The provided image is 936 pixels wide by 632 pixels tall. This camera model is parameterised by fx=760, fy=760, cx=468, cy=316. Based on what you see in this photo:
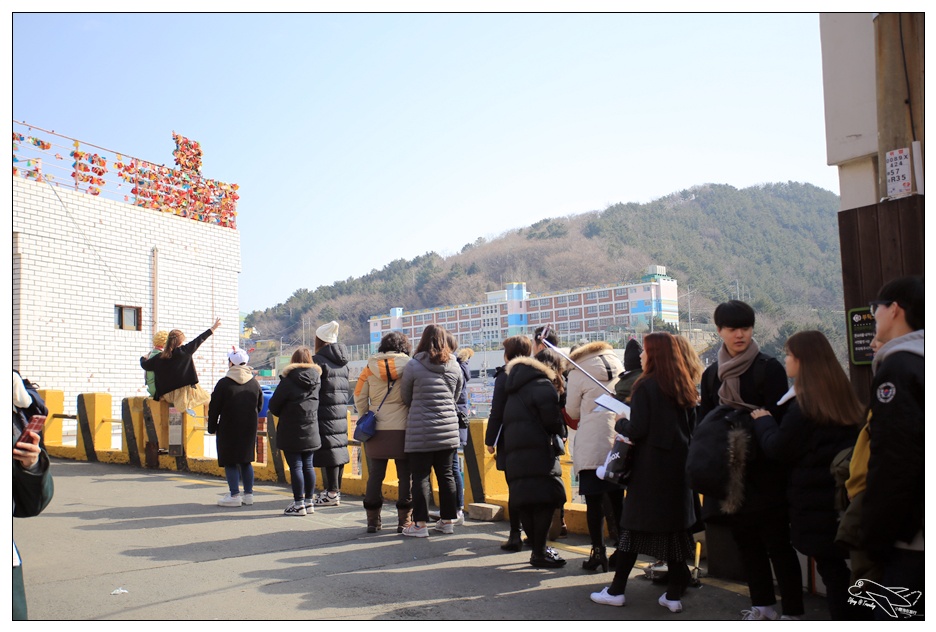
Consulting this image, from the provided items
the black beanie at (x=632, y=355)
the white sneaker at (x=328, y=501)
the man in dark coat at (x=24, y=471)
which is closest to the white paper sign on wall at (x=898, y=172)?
the black beanie at (x=632, y=355)

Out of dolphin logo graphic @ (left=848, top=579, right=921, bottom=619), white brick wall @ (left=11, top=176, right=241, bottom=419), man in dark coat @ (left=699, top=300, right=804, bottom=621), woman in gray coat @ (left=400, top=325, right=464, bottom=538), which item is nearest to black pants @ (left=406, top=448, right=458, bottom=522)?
woman in gray coat @ (left=400, top=325, right=464, bottom=538)

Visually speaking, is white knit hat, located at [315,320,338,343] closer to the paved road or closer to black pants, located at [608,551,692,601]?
the paved road

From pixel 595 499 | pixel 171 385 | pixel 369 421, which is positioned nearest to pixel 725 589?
pixel 595 499

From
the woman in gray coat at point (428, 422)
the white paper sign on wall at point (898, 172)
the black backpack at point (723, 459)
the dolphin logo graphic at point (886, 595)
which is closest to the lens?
the dolphin logo graphic at point (886, 595)

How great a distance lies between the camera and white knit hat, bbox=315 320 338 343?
8.03 meters

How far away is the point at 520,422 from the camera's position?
18.6ft

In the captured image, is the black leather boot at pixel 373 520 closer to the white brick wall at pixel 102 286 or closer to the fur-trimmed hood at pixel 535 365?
the fur-trimmed hood at pixel 535 365

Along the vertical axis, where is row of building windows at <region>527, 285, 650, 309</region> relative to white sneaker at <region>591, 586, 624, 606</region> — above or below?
above

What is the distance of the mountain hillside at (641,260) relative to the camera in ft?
184

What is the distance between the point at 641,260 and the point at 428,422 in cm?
7325

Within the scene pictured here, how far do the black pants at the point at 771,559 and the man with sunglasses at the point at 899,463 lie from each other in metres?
1.03

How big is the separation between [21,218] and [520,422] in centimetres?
1535

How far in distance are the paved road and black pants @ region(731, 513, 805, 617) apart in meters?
0.31

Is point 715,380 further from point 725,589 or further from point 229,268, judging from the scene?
point 229,268
